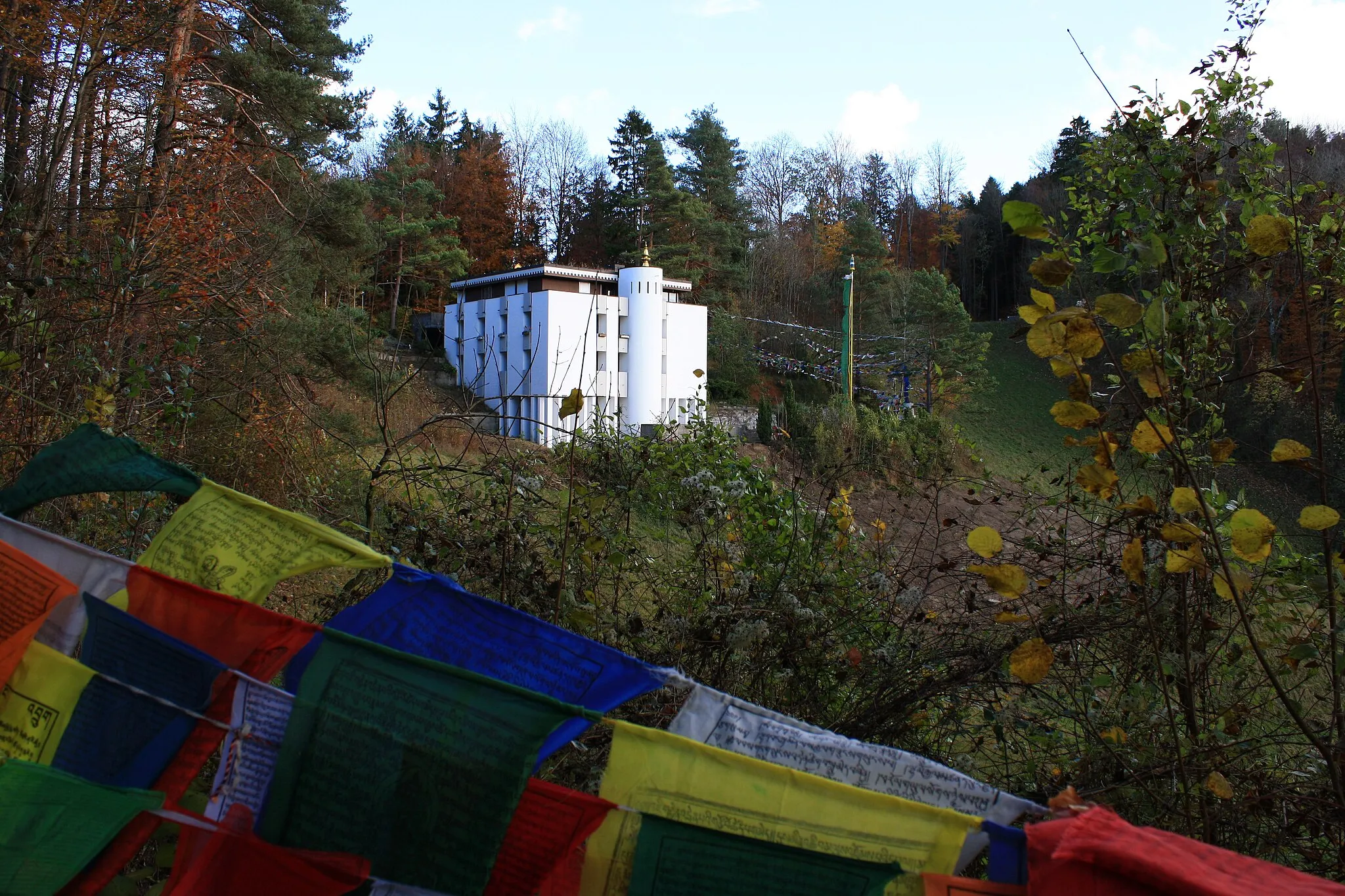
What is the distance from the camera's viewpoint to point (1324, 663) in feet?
9.78

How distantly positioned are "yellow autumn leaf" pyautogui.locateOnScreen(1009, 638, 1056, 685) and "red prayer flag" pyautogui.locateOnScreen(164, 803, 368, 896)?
1553 millimetres

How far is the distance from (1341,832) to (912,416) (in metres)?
27.1

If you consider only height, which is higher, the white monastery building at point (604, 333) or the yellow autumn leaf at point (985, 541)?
the white monastery building at point (604, 333)

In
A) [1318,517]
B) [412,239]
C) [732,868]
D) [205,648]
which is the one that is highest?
[412,239]

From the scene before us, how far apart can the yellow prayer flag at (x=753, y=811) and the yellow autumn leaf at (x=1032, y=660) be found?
79cm

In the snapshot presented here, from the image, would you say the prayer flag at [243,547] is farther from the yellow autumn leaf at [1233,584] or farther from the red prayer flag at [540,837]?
the yellow autumn leaf at [1233,584]

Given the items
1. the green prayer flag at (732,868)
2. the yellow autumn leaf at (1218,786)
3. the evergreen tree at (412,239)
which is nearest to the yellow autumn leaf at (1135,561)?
the yellow autumn leaf at (1218,786)

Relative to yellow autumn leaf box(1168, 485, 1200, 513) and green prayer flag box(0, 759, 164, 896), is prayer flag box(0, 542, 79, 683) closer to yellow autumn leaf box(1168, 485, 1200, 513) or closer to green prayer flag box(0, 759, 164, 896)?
green prayer flag box(0, 759, 164, 896)

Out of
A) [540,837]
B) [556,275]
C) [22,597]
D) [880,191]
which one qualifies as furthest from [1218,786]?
[880,191]

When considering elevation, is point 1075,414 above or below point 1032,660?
above

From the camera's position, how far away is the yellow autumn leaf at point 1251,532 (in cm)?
222

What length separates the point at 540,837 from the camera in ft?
5.96

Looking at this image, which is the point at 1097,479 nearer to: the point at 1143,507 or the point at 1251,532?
the point at 1143,507

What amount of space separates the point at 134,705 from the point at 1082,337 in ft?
→ 7.79
